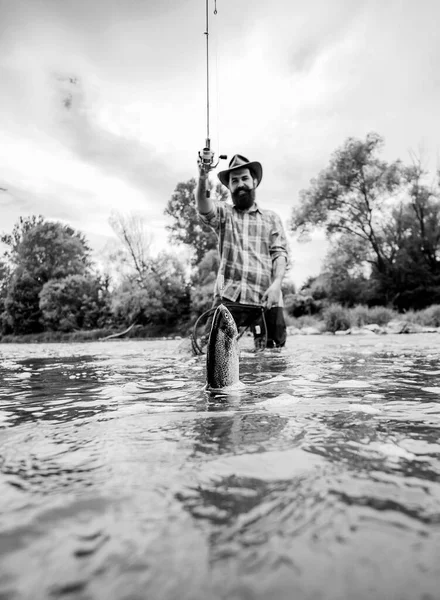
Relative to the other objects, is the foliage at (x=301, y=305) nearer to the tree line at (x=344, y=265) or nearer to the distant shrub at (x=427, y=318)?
the tree line at (x=344, y=265)

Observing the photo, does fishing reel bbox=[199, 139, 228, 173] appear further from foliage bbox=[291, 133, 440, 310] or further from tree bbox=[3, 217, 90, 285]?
tree bbox=[3, 217, 90, 285]

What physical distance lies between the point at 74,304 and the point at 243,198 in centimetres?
3199

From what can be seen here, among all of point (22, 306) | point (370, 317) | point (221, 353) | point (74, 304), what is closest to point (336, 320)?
point (370, 317)

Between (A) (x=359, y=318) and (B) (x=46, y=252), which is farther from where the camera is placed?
(B) (x=46, y=252)

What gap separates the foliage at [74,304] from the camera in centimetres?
3328

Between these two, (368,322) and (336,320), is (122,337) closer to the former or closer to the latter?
(336,320)

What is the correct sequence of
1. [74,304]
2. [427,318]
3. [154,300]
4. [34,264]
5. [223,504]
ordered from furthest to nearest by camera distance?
[34,264] < [74,304] < [154,300] < [427,318] < [223,504]

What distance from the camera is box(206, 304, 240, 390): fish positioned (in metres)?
2.52

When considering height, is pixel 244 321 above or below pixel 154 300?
below

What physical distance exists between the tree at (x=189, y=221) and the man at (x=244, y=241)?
3310cm

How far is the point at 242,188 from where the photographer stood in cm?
536

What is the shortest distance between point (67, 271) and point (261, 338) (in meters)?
39.5

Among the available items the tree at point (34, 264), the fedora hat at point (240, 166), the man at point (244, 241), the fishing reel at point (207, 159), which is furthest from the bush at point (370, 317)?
the tree at point (34, 264)

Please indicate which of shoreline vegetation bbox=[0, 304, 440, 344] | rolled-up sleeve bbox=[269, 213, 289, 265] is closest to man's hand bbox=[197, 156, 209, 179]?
rolled-up sleeve bbox=[269, 213, 289, 265]
